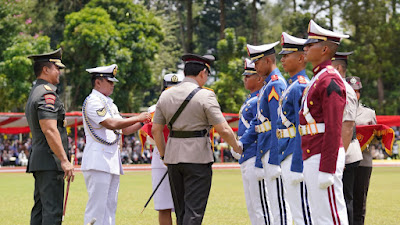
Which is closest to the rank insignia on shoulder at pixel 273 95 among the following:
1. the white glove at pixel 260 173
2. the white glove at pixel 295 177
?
the white glove at pixel 260 173

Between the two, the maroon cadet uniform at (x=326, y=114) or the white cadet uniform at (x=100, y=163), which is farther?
the white cadet uniform at (x=100, y=163)

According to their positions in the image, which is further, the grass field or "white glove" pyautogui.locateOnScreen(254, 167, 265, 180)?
the grass field

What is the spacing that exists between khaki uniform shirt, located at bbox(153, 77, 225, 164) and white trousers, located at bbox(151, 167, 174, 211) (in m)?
1.88

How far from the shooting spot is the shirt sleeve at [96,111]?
26.2ft

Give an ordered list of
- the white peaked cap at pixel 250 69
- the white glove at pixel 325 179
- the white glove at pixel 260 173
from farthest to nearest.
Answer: the white peaked cap at pixel 250 69
the white glove at pixel 260 173
the white glove at pixel 325 179

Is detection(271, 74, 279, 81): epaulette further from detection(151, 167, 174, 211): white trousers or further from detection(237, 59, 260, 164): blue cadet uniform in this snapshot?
detection(151, 167, 174, 211): white trousers

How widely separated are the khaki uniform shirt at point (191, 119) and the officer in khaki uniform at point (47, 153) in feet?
3.95

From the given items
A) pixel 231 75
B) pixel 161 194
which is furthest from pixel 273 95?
pixel 231 75

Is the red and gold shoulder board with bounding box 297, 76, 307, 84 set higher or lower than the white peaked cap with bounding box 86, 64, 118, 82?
lower

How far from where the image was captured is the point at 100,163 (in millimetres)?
7926

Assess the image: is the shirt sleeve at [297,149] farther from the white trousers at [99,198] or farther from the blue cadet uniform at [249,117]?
the white trousers at [99,198]

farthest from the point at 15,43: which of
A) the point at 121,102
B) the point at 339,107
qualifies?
the point at 339,107

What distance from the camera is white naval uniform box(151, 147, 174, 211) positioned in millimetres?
8711

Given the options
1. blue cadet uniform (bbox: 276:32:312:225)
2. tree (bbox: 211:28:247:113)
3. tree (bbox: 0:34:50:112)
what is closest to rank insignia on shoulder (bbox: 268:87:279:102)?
blue cadet uniform (bbox: 276:32:312:225)
